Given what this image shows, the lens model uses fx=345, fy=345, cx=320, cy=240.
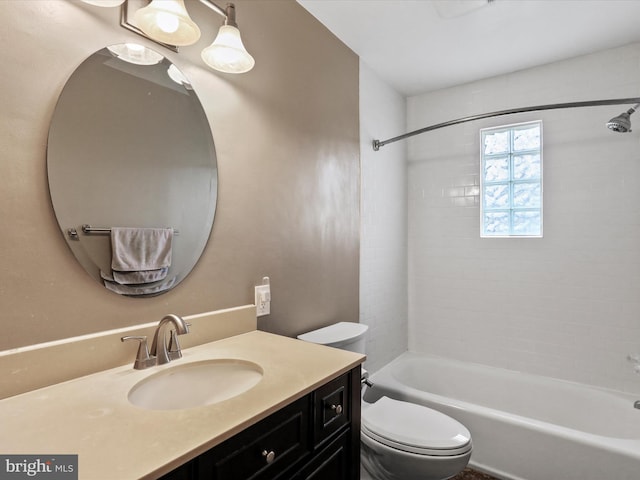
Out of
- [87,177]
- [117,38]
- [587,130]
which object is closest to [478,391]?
[587,130]

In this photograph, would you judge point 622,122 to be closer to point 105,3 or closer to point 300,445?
point 300,445

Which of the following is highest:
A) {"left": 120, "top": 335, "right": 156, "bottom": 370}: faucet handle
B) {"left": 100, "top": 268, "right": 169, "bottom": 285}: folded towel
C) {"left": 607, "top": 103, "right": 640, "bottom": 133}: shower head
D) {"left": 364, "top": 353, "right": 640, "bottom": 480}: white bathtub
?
{"left": 607, "top": 103, "right": 640, "bottom": 133}: shower head

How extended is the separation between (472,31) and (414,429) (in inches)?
88.1

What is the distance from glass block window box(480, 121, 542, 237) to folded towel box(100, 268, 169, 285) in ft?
7.85

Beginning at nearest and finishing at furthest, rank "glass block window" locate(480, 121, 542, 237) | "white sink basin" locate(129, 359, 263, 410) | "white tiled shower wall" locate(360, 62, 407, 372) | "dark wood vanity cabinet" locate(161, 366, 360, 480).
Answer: "dark wood vanity cabinet" locate(161, 366, 360, 480), "white sink basin" locate(129, 359, 263, 410), "white tiled shower wall" locate(360, 62, 407, 372), "glass block window" locate(480, 121, 542, 237)

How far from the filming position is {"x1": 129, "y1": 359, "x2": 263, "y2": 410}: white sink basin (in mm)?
1009

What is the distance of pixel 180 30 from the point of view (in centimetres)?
110

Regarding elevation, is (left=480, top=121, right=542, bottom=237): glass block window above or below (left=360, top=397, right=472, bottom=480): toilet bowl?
above

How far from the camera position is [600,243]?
2289 mm

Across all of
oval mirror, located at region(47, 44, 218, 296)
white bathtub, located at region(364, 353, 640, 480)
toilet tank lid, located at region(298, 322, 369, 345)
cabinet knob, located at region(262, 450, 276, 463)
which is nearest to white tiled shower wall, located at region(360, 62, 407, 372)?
white bathtub, located at region(364, 353, 640, 480)

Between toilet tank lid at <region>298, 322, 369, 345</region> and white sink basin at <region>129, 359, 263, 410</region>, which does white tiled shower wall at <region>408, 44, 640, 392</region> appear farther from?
white sink basin at <region>129, 359, 263, 410</region>

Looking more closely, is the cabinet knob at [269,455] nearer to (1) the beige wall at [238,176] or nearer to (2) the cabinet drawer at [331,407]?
(2) the cabinet drawer at [331,407]

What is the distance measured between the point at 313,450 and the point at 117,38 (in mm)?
1367

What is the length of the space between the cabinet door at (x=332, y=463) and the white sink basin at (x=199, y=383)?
269mm
